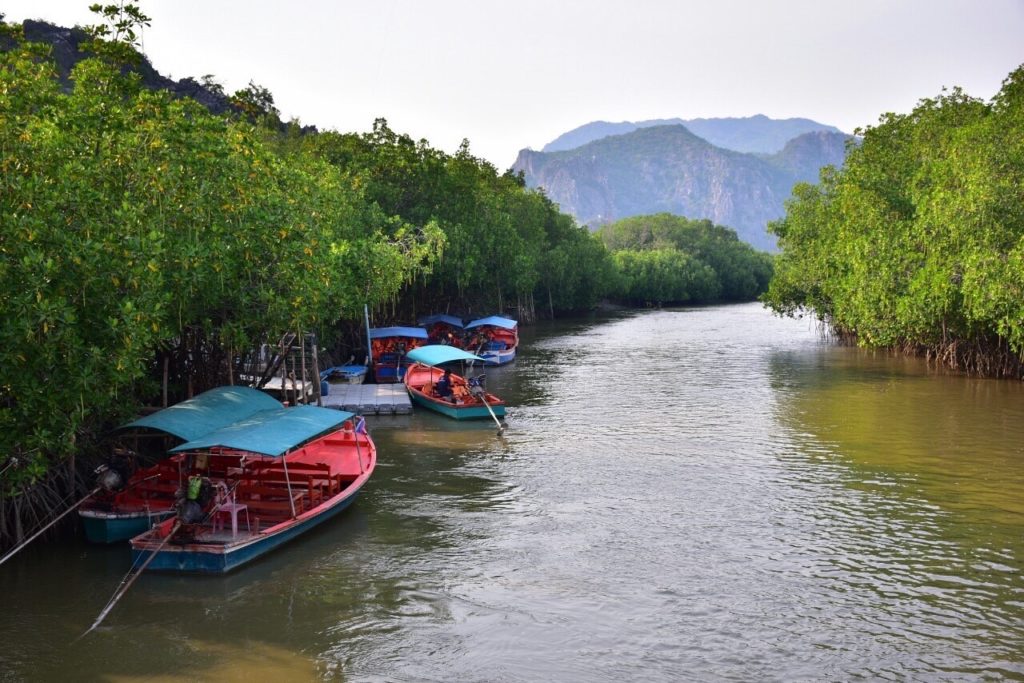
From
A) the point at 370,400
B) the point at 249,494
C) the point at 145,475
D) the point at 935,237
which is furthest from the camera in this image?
the point at 935,237

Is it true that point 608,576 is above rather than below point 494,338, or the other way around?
below

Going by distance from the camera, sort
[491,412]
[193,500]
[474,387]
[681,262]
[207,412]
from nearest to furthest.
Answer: [193,500] < [207,412] < [491,412] < [474,387] < [681,262]

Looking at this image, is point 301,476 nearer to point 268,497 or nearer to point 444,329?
point 268,497

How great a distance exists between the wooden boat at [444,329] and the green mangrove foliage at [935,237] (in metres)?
21.5

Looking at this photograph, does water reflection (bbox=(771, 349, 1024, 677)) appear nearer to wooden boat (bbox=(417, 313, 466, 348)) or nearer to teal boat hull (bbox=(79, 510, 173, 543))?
teal boat hull (bbox=(79, 510, 173, 543))

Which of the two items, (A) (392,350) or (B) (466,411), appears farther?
(A) (392,350)

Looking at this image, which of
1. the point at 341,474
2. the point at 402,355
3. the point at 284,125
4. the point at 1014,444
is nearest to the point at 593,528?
the point at 341,474

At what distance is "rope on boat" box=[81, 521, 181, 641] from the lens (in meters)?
13.3

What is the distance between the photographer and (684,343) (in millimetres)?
58844

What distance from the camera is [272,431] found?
1686 cm

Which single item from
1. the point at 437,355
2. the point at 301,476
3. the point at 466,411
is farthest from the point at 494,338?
the point at 301,476

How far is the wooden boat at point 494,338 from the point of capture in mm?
47906

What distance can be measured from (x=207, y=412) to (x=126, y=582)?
4278 mm

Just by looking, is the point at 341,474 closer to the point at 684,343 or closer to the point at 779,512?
the point at 779,512
